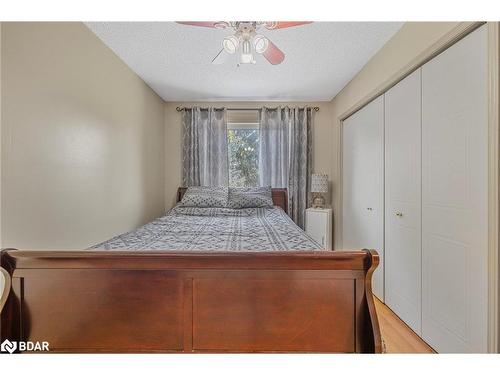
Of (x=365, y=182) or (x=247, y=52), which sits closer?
(x=247, y=52)

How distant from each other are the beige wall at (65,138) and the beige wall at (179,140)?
3.24ft

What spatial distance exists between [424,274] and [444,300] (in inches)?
9.1

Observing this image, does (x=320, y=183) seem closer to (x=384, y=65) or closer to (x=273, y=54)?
(x=384, y=65)

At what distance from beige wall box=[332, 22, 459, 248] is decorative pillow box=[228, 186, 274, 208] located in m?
1.03

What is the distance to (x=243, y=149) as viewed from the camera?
4.09 metres

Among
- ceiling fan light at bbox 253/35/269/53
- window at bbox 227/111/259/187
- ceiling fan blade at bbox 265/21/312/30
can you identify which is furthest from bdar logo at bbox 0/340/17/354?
window at bbox 227/111/259/187

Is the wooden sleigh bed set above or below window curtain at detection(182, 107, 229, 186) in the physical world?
below

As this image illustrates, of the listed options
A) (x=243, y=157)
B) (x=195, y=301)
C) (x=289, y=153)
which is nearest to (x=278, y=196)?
(x=289, y=153)

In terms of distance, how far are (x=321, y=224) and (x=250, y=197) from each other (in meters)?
1.05

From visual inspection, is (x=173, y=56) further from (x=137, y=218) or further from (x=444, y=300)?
(x=444, y=300)

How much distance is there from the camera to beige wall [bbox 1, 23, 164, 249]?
146cm

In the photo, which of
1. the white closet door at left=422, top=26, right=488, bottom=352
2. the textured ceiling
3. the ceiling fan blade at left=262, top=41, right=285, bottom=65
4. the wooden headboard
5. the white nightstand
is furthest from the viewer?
the wooden headboard

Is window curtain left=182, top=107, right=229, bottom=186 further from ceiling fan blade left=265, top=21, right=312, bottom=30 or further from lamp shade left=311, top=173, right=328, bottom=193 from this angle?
ceiling fan blade left=265, top=21, right=312, bottom=30

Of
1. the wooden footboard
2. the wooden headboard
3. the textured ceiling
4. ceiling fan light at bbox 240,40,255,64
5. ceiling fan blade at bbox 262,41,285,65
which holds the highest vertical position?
the textured ceiling
